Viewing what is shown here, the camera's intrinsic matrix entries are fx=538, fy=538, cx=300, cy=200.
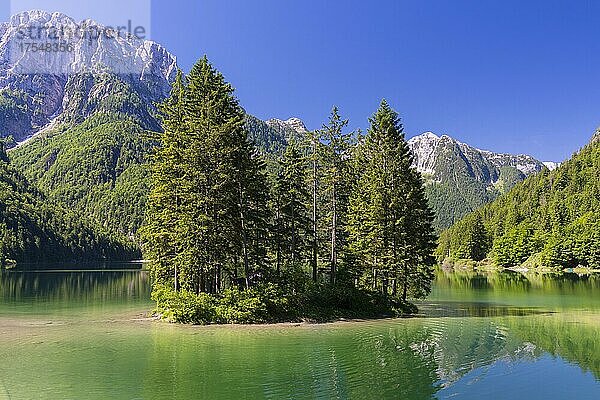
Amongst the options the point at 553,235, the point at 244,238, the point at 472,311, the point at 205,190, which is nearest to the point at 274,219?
the point at 244,238

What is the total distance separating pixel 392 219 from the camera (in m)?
43.8

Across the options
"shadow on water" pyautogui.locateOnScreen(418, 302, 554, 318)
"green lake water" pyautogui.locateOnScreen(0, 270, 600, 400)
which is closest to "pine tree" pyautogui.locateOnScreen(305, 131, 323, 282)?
"green lake water" pyautogui.locateOnScreen(0, 270, 600, 400)

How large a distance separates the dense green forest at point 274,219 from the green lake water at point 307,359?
311 cm

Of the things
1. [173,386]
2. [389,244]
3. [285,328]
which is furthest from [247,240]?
[173,386]

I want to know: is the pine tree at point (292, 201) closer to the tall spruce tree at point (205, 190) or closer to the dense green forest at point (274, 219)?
the dense green forest at point (274, 219)

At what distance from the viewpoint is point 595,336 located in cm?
3089

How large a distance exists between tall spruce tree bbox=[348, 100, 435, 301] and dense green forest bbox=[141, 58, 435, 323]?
11 cm

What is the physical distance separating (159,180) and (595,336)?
102 feet

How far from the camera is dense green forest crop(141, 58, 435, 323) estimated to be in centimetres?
3784

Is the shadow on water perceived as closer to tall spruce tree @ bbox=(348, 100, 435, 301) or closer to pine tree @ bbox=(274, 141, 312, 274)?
tall spruce tree @ bbox=(348, 100, 435, 301)

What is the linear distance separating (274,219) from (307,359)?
2236 cm

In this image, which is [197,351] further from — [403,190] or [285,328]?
[403,190]

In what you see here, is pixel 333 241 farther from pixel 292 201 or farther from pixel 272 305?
pixel 272 305

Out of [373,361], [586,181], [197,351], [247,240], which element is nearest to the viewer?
[373,361]
